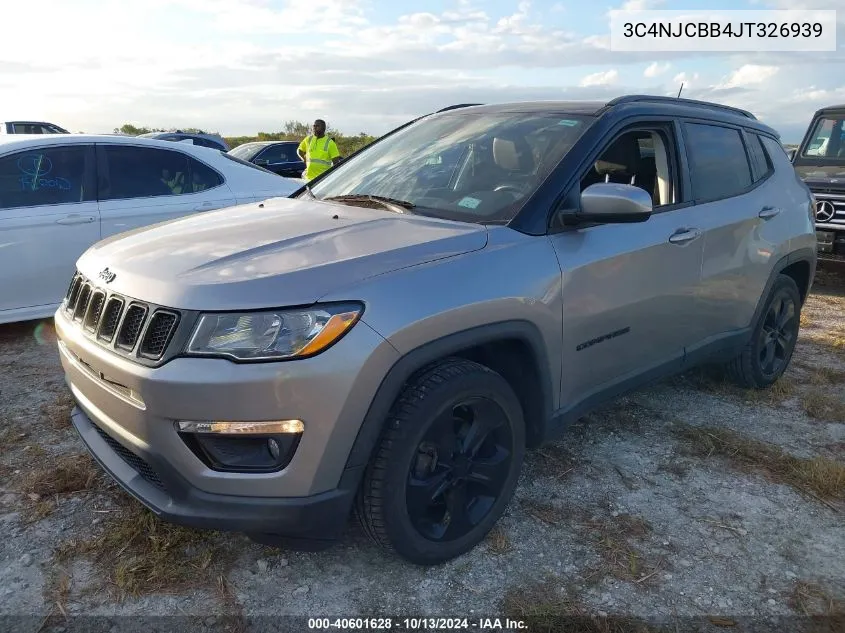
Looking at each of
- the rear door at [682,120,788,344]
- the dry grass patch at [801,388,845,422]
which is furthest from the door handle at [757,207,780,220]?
the dry grass patch at [801,388,845,422]

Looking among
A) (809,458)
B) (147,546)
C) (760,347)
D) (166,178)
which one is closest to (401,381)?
(147,546)

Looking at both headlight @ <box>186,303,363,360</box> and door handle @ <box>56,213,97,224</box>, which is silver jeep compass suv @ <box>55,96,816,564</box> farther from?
door handle @ <box>56,213,97,224</box>

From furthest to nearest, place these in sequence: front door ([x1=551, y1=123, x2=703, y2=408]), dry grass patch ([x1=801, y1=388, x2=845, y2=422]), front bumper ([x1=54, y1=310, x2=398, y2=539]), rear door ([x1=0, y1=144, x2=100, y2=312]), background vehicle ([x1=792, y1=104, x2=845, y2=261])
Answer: background vehicle ([x1=792, y1=104, x2=845, y2=261]) → rear door ([x1=0, y1=144, x2=100, y2=312]) → dry grass patch ([x1=801, y1=388, x2=845, y2=422]) → front door ([x1=551, y1=123, x2=703, y2=408]) → front bumper ([x1=54, y1=310, x2=398, y2=539])

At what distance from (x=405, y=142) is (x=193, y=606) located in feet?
8.00

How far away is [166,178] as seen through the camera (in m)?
5.68

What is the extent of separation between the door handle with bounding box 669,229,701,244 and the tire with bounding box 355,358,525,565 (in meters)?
1.26

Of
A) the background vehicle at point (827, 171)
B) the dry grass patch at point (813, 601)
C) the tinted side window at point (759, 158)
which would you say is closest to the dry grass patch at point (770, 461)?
the dry grass patch at point (813, 601)

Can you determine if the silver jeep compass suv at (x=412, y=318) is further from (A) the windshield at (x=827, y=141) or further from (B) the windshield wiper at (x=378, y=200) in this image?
(A) the windshield at (x=827, y=141)

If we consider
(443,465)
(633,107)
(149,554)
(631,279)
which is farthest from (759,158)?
(149,554)

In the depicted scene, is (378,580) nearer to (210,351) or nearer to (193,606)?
(193,606)

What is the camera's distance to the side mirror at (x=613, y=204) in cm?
271

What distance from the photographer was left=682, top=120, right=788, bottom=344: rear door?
3.62m

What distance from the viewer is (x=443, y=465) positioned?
8.27 ft

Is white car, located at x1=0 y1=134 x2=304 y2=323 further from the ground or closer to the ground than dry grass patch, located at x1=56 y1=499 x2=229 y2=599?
further from the ground
